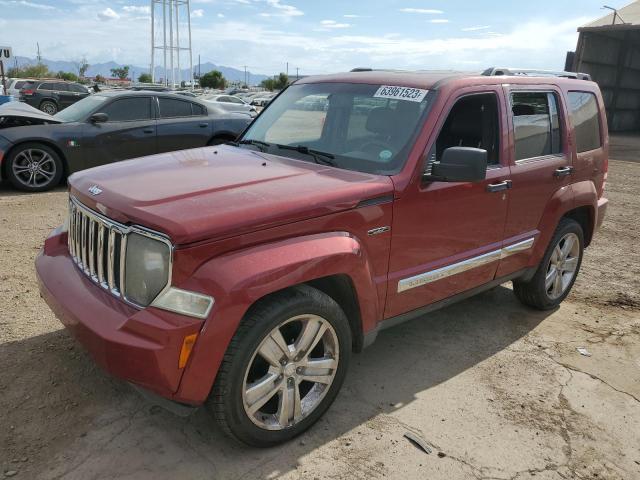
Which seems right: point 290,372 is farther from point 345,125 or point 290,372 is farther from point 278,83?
point 278,83

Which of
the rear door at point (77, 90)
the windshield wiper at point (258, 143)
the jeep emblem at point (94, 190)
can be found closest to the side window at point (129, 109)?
the windshield wiper at point (258, 143)

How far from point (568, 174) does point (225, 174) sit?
2.71 m

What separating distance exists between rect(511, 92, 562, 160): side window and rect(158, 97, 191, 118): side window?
642cm

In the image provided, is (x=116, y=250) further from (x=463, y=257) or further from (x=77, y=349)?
(x=463, y=257)

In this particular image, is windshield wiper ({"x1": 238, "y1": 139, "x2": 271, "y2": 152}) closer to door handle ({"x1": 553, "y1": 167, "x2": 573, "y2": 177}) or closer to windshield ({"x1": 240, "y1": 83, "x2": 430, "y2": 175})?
windshield ({"x1": 240, "y1": 83, "x2": 430, "y2": 175})

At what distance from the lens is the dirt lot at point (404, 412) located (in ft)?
8.57

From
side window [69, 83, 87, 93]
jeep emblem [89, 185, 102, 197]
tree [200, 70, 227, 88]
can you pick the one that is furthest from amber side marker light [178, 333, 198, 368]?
tree [200, 70, 227, 88]

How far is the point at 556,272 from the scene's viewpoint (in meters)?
4.48

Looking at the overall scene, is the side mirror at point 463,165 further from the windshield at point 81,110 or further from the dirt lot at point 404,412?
the windshield at point 81,110

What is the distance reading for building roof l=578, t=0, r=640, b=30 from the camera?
21.3 metres

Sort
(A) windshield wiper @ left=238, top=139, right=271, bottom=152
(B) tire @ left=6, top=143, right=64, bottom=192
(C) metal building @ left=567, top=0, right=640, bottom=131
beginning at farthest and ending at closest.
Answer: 1. (C) metal building @ left=567, top=0, right=640, bottom=131
2. (B) tire @ left=6, top=143, right=64, bottom=192
3. (A) windshield wiper @ left=238, top=139, right=271, bottom=152

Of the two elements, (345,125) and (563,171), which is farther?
(563,171)

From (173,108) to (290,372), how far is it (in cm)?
721

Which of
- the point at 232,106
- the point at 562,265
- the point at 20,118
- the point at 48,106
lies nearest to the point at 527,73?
the point at 562,265
